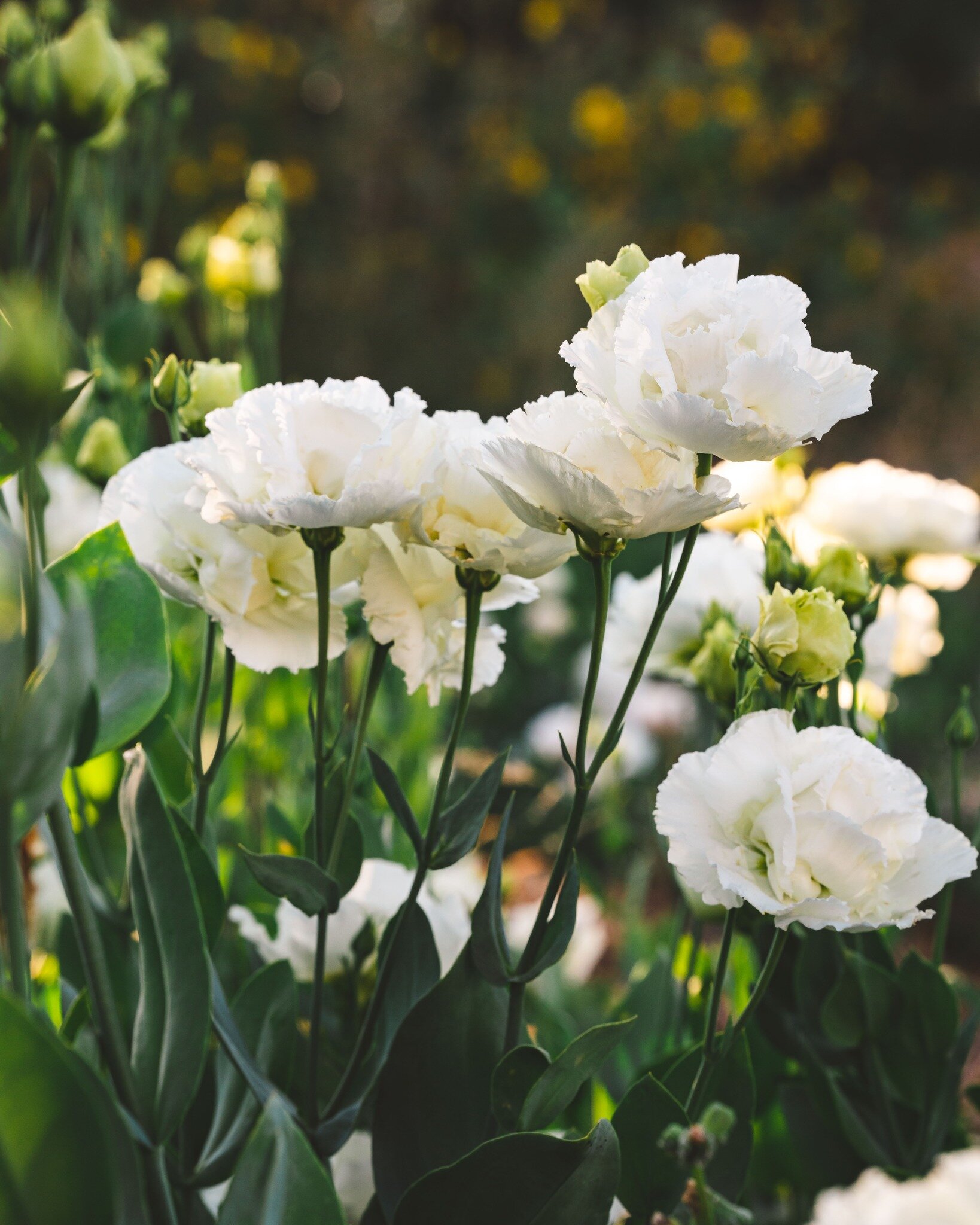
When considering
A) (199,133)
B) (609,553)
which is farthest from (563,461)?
(199,133)

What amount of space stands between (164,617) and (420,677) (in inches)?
3.0

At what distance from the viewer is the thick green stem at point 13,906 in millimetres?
188

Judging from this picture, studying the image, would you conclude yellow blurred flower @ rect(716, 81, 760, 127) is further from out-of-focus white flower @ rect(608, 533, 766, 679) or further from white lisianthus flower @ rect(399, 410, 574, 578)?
white lisianthus flower @ rect(399, 410, 574, 578)

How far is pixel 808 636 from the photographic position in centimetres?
29

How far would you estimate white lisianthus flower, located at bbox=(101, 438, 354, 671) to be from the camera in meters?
0.30

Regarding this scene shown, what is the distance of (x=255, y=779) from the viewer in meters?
0.75

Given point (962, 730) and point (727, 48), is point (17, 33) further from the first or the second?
point (727, 48)

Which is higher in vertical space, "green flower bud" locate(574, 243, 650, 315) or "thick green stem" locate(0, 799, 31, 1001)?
"green flower bud" locate(574, 243, 650, 315)

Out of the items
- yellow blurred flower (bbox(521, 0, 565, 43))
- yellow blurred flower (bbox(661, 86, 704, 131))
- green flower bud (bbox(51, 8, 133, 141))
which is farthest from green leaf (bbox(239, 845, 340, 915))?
yellow blurred flower (bbox(521, 0, 565, 43))

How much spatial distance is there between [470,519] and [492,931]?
12 centimetres

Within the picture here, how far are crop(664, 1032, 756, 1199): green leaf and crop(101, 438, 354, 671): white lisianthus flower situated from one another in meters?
0.19

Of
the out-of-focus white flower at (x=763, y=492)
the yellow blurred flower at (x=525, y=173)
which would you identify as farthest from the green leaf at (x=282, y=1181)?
the yellow blurred flower at (x=525, y=173)

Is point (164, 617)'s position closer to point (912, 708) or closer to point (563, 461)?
point (563, 461)

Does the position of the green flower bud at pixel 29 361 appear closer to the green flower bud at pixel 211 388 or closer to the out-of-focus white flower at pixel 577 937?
the green flower bud at pixel 211 388
